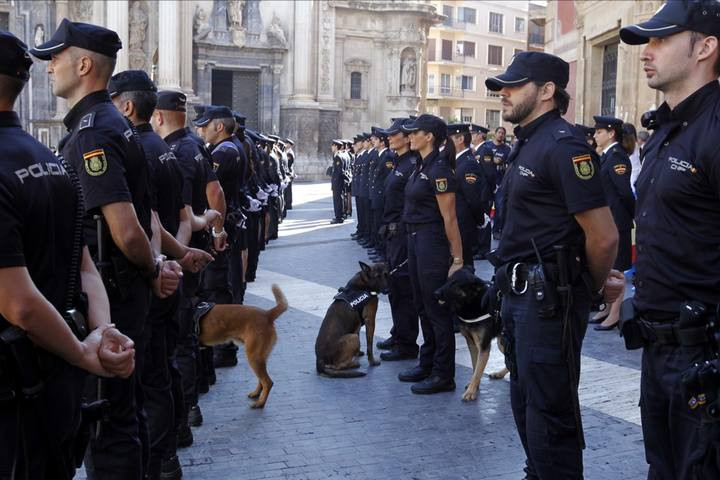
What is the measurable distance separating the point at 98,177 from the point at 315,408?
3.29 metres

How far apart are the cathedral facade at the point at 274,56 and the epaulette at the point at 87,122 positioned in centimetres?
2956

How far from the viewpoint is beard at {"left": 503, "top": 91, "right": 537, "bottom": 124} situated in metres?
4.48

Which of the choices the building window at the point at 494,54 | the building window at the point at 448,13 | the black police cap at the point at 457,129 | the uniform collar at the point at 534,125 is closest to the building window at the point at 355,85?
the building window at the point at 448,13

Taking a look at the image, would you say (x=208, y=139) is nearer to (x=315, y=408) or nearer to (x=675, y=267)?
(x=315, y=408)

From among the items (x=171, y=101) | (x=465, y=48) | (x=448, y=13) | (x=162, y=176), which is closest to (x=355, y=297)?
(x=171, y=101)

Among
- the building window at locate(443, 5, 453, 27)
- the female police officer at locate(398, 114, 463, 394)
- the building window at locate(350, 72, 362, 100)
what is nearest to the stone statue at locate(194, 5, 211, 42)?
the building window at locate(350, 72, 362, 100)

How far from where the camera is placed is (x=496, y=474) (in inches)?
206

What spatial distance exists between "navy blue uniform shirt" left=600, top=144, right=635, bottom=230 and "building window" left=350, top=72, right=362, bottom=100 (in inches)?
1339

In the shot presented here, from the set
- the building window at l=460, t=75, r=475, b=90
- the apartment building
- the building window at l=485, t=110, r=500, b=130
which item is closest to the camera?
the apartment building

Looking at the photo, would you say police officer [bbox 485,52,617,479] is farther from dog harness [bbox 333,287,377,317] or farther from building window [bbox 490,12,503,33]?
building window [bbox 490,12,503,33]

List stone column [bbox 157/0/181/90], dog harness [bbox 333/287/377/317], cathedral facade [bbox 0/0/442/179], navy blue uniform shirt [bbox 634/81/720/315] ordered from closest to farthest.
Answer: navy blue uniform shirt [bbox 634/81/720/315] < dog harness [bbox 333/287/377/317] < cathedral facade [bbox 0/0/442/179] < stone column [bbox 157/0/181/90]

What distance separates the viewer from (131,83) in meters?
4.85

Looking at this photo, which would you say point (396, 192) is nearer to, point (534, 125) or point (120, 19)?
point (534, 125)

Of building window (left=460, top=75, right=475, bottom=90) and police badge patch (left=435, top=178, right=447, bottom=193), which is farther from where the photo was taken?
building window (left=460, top=75, right=475, bottom=90)
